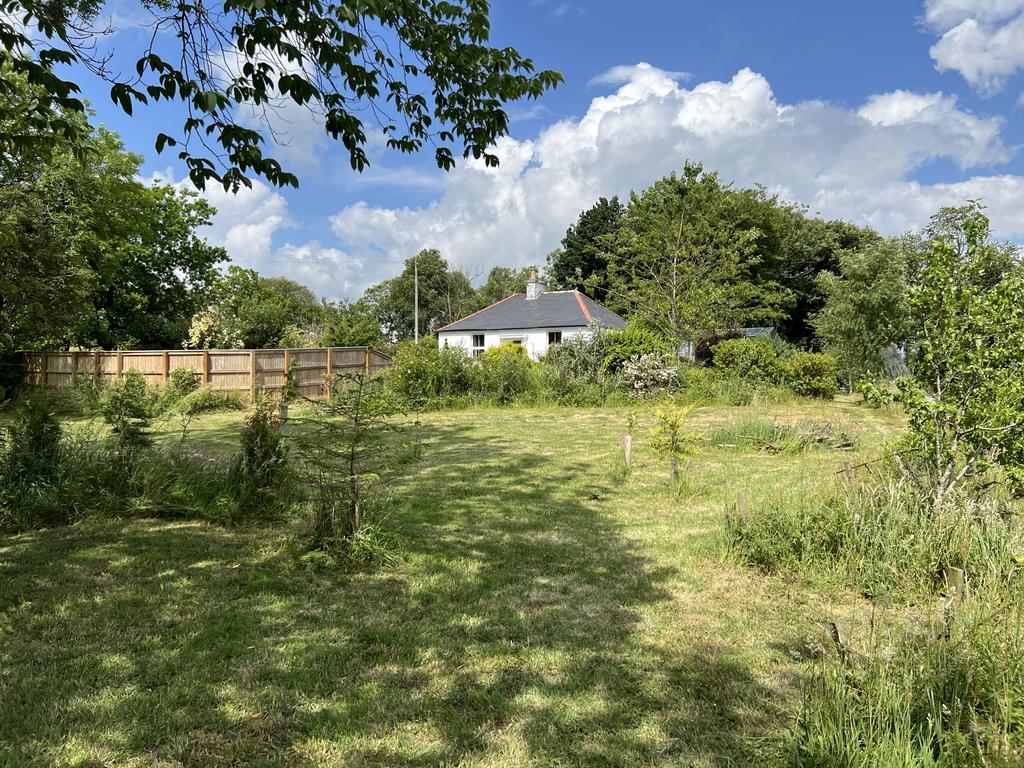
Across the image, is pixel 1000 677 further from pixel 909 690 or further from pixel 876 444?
pixel 876 444

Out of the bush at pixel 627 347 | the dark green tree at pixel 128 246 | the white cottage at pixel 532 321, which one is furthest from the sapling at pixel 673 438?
the white cottage at pixel 532 321

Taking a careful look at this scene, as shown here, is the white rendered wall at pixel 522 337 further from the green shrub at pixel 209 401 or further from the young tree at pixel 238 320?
the green shrub at pixel 209 401

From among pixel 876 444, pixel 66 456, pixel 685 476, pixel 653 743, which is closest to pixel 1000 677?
pixel 653 743

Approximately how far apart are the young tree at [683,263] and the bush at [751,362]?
2.75 metres

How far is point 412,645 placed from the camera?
3201mm

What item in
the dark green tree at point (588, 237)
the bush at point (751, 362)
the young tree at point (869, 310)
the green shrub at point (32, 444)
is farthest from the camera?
the dark green tree at point (588, 237)

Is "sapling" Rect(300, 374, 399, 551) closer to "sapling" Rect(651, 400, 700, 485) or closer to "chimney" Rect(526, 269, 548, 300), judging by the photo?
"sapling" Rect(651, 400, 700, 485)

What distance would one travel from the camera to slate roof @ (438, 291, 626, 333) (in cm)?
3169

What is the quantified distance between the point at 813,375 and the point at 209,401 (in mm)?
16677

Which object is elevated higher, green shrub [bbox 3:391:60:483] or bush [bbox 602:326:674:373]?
bush [bbox 602:326:674:373]

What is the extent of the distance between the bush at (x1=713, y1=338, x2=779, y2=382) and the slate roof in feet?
43.5

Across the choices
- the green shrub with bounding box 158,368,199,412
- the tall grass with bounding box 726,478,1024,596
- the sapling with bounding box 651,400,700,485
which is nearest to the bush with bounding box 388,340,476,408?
the green shrub with bounding box 158,368,199,412

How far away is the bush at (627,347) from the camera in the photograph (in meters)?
17.2

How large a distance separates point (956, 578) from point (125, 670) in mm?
4446
